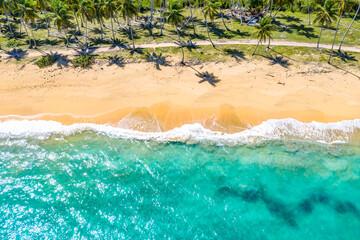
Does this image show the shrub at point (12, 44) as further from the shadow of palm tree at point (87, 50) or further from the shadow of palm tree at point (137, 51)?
the shadow of palm tree at point (137, 51)

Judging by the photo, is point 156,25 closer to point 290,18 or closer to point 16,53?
point 16,53

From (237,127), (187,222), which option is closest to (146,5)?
(237,127)

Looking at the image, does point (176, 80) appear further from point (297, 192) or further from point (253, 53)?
point (297, 192)

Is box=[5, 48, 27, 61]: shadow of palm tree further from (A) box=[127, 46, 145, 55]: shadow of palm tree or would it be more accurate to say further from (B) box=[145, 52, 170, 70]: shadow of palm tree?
(B) box=[145, 52, 170, 70]: shadow of palm tree

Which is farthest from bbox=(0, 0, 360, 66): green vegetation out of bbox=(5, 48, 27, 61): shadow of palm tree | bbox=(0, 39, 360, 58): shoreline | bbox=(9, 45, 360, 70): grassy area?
bbox=(5, 48, 27, 61): shadow of palm tree

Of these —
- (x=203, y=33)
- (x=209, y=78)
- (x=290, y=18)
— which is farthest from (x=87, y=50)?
(x=290, y=18)

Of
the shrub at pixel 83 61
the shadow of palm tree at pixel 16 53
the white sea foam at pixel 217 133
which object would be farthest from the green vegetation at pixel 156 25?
the white sea foam at pixel 217 133
